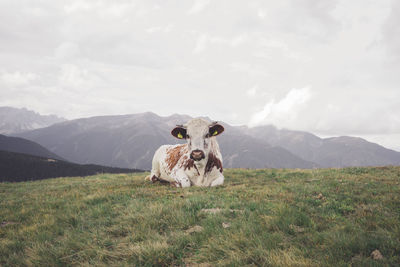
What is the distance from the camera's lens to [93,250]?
4.30 meters

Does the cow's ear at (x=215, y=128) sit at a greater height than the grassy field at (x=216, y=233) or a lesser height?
greater

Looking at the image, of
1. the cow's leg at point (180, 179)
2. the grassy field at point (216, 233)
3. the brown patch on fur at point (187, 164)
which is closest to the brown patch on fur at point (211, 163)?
the brown patch on fur at point (187, 164)

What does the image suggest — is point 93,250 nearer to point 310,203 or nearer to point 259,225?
point 259,225

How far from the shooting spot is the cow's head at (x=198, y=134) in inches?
379

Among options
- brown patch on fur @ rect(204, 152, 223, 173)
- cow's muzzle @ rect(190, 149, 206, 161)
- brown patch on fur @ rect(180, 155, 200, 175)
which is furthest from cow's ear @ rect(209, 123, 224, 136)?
brown patch on fur @ rect(180, 155, 200, 175)

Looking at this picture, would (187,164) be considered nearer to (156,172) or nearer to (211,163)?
(211,163)

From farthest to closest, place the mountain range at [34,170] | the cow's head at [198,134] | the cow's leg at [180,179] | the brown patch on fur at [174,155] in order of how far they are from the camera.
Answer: the mountain range at [34,170] < the brown patch on fur at [174,155] < the cow's leg at [180,179] < the cow's head at [198,134]

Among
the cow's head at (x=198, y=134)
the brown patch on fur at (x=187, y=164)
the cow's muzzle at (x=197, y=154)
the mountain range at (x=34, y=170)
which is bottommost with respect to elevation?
the mountain range at (x=34, y=170)

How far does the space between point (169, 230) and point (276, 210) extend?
2552 millimetres

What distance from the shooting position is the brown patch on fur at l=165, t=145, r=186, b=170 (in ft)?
41.2

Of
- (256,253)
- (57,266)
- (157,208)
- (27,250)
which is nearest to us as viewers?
(256,253)

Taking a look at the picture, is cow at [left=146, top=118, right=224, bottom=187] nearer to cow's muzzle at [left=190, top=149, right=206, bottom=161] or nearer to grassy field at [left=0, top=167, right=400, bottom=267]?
cow's muzzle at [left=190, top=149, right=206, bottom=161]

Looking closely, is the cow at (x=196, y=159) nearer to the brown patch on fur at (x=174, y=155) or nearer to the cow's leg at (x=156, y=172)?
the brown patch on fur at (x=174, y=155)

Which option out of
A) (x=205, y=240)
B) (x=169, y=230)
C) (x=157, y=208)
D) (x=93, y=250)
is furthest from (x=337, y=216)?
(x=93, y=250)
